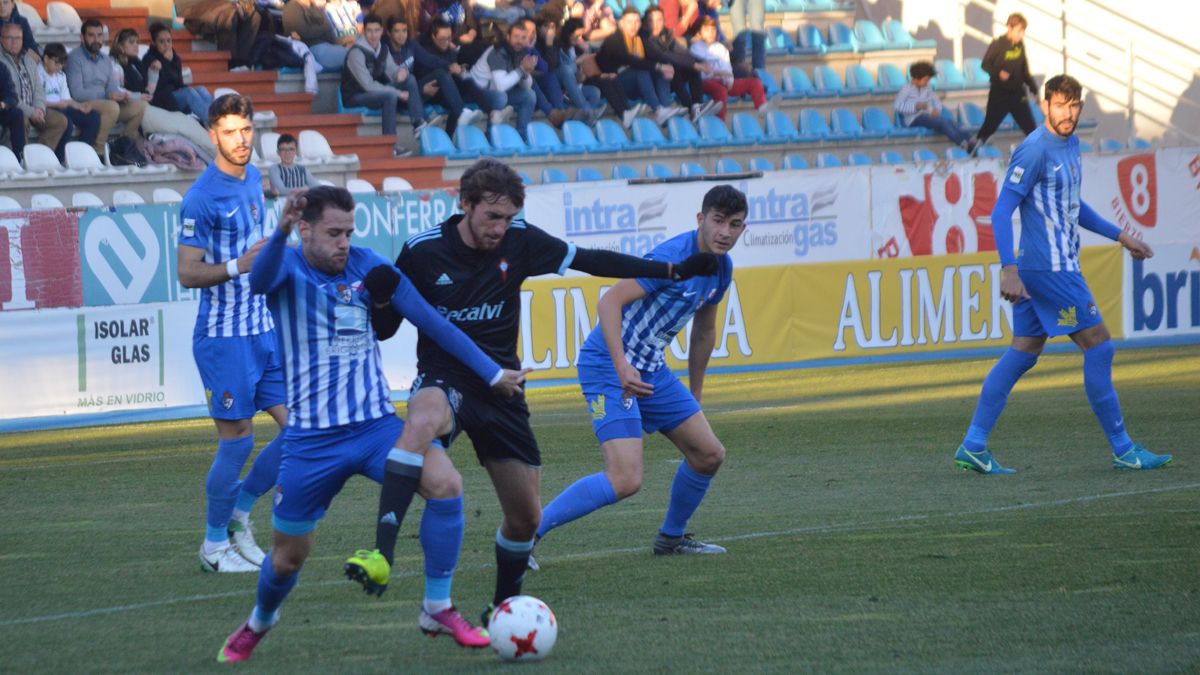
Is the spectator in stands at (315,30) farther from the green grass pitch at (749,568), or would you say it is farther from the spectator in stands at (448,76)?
the green grass pitch at (749,568)

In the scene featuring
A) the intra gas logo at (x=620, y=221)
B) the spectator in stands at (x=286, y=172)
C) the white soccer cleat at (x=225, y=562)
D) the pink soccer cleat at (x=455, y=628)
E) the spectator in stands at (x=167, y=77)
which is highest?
the spectator in stands at (x=167, y=77)

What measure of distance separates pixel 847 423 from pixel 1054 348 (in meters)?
6.75

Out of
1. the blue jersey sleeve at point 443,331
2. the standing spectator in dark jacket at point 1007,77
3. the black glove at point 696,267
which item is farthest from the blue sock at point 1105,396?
the standing spectator in dark jacket at point 1007,77

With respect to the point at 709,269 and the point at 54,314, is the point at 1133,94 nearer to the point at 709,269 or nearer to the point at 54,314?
the point at 54,314

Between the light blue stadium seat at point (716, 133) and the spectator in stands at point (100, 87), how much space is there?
768cm

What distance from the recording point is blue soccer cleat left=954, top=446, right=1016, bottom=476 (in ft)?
31.2

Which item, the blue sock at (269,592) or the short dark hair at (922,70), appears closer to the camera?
the blue sock at (269,592)

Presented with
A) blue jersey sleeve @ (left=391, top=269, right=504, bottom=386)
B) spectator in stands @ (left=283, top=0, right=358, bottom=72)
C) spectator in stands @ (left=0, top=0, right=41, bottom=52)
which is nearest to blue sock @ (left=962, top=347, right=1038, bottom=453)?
blue jersey sleeve @ (left=391, top=269, right=504, bottom=386)

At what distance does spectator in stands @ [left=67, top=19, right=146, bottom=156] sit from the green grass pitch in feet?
21.4

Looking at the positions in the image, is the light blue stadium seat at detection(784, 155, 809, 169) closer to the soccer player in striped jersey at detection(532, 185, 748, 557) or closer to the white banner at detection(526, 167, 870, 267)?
the white banner at detection(526, 167, 870, 267)

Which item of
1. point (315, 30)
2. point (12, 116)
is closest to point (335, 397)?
point (12, 116)

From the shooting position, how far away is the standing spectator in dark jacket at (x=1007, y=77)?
74.6ft

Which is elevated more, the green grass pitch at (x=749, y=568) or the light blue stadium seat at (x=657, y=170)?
the light blue stadium seat at (x=657, y=170)

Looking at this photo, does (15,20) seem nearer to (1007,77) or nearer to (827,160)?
(827,160)
